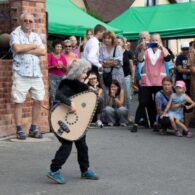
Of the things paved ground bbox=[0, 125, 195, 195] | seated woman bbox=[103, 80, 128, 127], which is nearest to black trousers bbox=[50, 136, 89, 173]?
paved ground bbox=[0, 125, 195, 195]

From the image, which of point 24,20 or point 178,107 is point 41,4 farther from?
point 178,107

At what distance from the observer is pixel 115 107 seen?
12203mm

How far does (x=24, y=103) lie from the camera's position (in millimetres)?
10039

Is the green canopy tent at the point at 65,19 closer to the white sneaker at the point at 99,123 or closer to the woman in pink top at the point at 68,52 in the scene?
the woman in pink top at the point at 68,52

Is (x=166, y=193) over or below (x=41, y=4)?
below

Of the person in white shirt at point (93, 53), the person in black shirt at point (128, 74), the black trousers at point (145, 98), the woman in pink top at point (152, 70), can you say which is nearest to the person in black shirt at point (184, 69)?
the woman in pink top at point (152, 70)

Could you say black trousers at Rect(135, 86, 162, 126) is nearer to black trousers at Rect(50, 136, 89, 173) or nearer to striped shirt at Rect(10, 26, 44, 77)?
striped shirt at Rect(10, 26, 44, 77)

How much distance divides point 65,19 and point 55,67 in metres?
5.34

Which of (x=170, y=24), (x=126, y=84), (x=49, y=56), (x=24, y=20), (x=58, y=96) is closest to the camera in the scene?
(x=58, y=96)

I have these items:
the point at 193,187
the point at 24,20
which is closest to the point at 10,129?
the point at 24,20

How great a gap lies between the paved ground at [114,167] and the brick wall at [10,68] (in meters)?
0.50

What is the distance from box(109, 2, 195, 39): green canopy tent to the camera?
64.5 ft

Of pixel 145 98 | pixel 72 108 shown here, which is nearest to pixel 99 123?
pixel 145 98

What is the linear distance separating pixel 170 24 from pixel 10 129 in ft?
37.7
